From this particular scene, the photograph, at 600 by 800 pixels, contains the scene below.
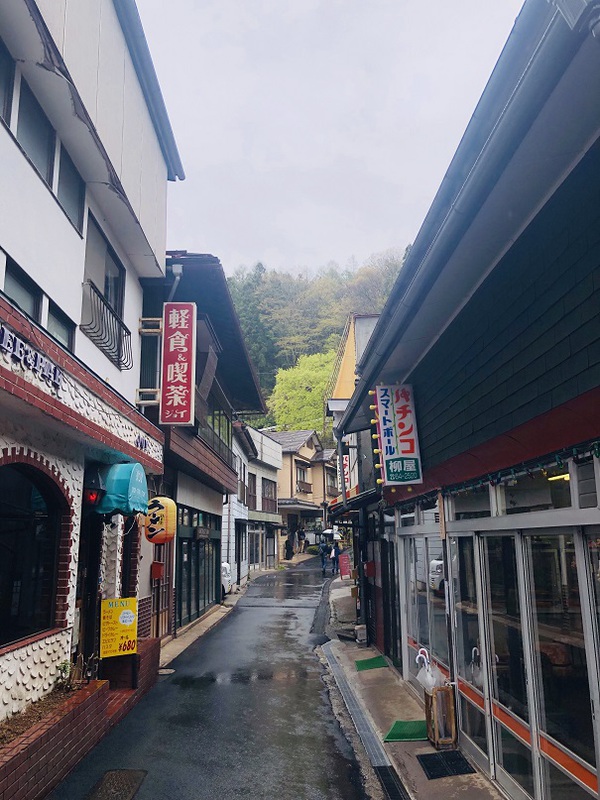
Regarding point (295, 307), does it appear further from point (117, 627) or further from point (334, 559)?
point (117, 627)

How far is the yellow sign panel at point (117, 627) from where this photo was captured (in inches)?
332

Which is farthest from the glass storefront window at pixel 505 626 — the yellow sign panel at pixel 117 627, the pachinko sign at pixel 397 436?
the yellow sign panel at pixel 117 627

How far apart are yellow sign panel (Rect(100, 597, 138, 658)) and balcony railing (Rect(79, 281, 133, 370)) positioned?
3.72 m

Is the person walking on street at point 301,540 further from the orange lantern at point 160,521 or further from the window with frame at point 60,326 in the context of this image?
the window with frame at point 60,326

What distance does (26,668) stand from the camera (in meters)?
6.20

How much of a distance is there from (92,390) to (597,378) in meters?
5.58

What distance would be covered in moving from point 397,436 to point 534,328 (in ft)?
13.9

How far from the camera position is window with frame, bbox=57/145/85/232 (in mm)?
7610

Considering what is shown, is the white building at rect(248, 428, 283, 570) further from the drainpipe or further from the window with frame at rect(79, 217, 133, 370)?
the window with frame at rect(79, 217, 133, 370)

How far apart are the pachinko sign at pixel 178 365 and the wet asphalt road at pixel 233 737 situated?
4.51 metres

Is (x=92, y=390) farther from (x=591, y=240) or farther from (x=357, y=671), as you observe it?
(x=357, y=671)

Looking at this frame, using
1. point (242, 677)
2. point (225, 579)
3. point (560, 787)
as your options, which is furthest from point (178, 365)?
point (225, 579)

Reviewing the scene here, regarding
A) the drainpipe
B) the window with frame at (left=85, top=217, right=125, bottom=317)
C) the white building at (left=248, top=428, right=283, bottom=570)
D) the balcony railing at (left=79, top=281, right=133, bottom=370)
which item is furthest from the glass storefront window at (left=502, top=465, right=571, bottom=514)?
the white building at (left=248, top=428, right=283, bottom=570)

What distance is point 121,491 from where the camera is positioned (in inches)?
314
